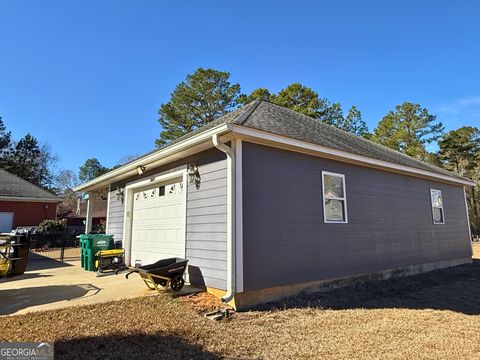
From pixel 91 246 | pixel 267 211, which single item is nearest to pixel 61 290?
pixel 91 246

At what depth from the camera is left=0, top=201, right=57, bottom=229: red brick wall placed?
19.1 m

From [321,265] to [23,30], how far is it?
34.1 feet

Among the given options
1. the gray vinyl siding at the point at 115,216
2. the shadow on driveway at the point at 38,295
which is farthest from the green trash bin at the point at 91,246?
the shadow on driveway at the point at 38,295

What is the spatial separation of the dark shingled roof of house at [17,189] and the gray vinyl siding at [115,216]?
530 inches

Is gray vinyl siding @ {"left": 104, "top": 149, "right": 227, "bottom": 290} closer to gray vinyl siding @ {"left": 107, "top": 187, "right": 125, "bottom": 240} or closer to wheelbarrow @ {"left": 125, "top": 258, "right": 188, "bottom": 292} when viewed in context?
wheelbarrow @ {"left": 125, "top": 258, "right": 188, "bottom": 292}

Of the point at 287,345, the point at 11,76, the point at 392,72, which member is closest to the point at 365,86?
the point at 392,72

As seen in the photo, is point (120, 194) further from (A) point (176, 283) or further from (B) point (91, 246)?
(A) point (176, 283)

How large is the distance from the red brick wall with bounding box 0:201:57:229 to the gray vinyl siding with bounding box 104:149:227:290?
18.5m

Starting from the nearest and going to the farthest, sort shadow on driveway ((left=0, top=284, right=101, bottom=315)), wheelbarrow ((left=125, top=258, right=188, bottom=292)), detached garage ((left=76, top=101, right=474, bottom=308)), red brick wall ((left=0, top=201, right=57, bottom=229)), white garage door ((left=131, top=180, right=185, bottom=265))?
shadow on driveway ((left=0, top=284, right=101, bottom=315))
wheelbarrow ((left=125, top=258, right=188, bottom=292))
detached garage ((left=76, top=101, right=474, bottom=308))
white garage door ((left=131, top=180, right=185, bottom=265))
red brick wall ((left=0, top=201, right=57, bottom=229))

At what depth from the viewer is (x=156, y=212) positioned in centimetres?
772

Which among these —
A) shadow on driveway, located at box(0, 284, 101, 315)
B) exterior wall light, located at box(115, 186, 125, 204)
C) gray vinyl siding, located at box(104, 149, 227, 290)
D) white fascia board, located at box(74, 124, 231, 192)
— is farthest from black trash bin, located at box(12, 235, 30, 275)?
exterior wall light, located at box(115, 186, 125, 204)

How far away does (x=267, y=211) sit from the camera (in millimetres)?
5527

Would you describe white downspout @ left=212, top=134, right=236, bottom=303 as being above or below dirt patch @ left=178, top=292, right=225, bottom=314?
above

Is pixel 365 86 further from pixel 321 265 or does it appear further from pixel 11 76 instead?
pixel 11 76
